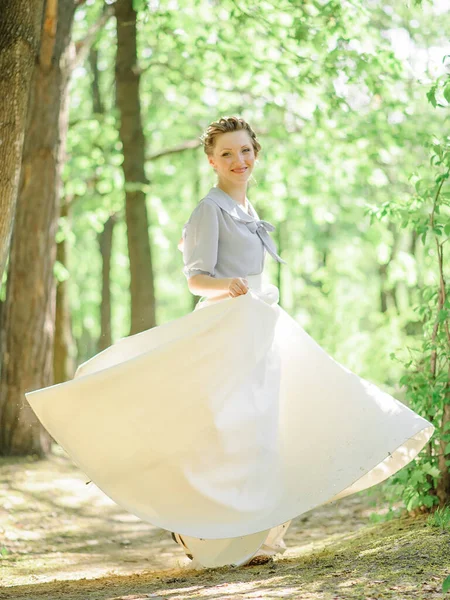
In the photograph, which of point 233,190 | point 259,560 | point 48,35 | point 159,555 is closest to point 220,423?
point 259,560

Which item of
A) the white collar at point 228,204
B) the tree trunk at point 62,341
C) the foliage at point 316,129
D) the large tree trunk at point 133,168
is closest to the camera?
the white collar at point 228,204

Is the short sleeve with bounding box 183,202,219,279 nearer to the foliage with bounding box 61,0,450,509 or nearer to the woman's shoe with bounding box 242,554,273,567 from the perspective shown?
the foliage with bounding box 61,0,450,509

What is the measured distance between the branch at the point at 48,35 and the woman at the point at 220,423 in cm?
434

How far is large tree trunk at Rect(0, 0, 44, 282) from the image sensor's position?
488cm

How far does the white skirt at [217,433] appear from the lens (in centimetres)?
442

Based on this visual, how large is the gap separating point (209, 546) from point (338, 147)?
8480mm

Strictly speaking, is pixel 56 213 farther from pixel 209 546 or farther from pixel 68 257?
pixel 209 546

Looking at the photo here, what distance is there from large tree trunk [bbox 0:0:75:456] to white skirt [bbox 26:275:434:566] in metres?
4.61

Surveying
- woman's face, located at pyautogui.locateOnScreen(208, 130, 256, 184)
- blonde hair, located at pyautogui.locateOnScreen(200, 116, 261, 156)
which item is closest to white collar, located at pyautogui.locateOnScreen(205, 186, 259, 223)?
woman's face, located at pyautogui.locateOnScreen(208, 130, 256, 184)

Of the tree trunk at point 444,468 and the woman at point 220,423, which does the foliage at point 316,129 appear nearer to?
the tree trunk at point 444,468

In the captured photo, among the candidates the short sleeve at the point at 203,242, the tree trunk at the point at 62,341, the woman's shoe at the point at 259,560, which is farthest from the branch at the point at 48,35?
the woman's shoe at the point at 259,560

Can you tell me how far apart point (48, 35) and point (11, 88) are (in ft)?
13.0

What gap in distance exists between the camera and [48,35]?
852 cm

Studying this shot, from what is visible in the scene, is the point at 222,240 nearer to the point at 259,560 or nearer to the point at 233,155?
the point at 233,155
